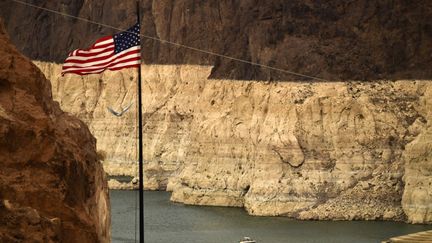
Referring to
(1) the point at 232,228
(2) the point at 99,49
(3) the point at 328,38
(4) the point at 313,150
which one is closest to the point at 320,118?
(4) the point at 313,150

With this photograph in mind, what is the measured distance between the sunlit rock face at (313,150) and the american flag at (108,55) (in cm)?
3848

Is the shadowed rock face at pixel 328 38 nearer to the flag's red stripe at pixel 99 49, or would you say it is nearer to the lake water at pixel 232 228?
the lake water at pixel 232 228

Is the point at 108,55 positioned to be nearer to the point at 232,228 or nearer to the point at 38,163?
the point at 38,163

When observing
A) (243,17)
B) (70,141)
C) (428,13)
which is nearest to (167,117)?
(243,17)

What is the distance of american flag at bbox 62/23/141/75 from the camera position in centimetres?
2294

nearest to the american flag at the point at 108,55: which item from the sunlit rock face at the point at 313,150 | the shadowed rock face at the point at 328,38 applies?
the sunlit rock face at the point at 313,150

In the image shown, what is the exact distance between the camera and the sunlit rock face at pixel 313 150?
6278 centimetres

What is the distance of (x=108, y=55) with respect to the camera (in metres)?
23.2

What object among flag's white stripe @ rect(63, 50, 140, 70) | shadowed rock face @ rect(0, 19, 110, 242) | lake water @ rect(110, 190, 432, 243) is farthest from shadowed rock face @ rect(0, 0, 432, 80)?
shadowed rock face @ rect(0, 19, 110, 242)

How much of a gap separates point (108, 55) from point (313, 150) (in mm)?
42070

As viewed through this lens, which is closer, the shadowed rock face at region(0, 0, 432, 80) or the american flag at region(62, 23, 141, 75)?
the american flag at region(62, 23, 141, 75)

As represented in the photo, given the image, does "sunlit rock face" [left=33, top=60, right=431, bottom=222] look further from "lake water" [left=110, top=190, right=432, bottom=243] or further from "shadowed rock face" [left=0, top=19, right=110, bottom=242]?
"shadowed rock face" [left=0, top=19, right=110, bottom=242]

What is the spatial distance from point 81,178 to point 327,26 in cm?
5349

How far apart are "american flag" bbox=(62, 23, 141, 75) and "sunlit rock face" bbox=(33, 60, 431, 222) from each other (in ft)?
126
